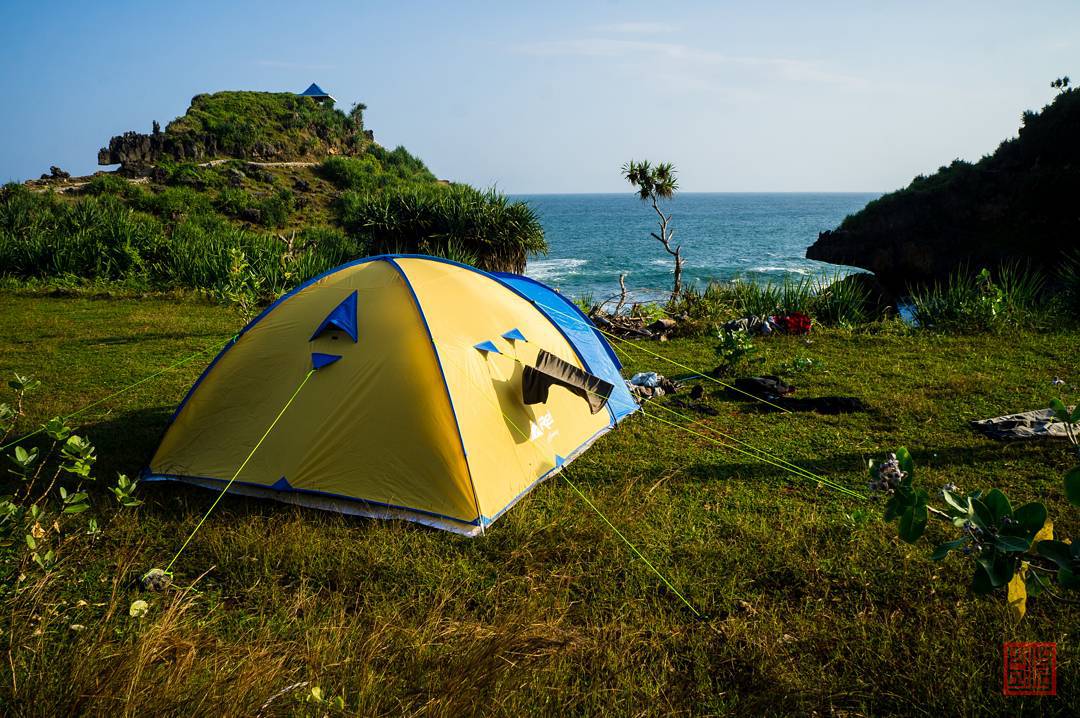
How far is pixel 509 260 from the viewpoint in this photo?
58.4 ft

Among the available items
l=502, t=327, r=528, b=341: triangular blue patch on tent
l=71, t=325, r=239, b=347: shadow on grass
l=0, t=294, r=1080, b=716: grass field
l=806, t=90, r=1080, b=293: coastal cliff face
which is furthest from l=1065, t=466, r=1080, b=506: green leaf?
l=806, t=90, r=1080, b=293: coastal cliff face

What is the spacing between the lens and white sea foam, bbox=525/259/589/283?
35.6 metres

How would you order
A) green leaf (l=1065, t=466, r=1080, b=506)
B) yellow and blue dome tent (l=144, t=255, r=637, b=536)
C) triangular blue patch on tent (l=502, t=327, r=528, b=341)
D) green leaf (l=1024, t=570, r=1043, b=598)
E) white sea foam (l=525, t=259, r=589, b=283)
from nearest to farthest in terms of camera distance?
green leaf (l=1065, t=466, r=1080, b=506) < green leaf (l=1024, t=570, r=1043, b=598) < yellow and blue dome tent (l=144, t=255, r=637, b=536) < triangular blue patch on tent (l=502, t=327, r=528, b=341) < white sea foam (l=525, t=259, r=589, b=283)

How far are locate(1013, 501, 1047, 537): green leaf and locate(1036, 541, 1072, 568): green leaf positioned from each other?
5 cm

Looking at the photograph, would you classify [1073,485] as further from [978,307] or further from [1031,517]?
[978,307]

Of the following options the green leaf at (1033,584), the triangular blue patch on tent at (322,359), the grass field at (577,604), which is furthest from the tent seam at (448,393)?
the green leaf at (1033,584)

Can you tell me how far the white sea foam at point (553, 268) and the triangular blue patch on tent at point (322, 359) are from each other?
92.4ft

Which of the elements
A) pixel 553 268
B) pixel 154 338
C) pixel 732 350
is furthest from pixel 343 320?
pixel 553 268

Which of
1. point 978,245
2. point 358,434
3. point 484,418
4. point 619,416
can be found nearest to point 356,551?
point 358,434

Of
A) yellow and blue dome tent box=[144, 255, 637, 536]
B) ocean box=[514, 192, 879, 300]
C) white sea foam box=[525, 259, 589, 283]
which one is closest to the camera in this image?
yellow and blue dome tent box=[144, 255, 637, 536]

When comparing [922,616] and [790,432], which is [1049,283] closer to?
[790,432]

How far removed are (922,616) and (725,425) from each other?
132 inches

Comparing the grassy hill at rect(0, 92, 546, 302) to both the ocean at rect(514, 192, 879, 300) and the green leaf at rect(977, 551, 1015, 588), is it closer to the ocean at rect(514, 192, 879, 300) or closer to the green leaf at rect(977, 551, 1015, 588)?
the ocean at rect(514, 192, 879, 300)

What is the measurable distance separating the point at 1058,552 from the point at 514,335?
4.26 meters
